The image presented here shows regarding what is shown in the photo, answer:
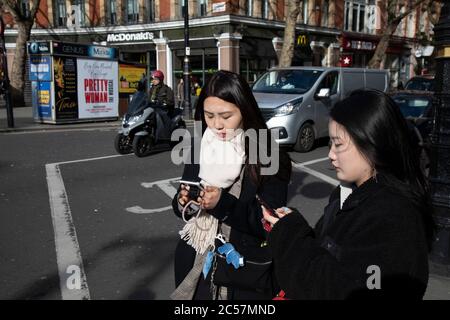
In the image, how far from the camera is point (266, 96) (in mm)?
10172

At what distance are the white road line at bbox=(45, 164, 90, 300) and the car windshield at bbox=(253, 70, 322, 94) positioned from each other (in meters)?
5.73

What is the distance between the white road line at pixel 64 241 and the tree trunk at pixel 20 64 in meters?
16.3

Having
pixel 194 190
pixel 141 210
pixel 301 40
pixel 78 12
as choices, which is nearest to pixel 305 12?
pixel 301 40

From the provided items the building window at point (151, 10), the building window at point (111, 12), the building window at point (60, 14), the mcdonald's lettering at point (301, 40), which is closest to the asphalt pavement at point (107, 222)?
the mcdonald's lettering at point (301, 40)

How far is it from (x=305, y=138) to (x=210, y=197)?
870 centimetres

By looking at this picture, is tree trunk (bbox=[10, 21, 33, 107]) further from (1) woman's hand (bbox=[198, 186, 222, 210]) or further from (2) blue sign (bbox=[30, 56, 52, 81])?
(1) woman's hand (bbox=[198, 186, 222, 210])

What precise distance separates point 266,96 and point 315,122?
4.30 feet

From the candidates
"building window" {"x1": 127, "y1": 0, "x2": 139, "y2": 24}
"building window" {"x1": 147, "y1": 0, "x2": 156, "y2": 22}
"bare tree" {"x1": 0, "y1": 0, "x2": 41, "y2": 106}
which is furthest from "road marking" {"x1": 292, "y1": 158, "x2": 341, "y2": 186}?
"building window" {"x1": 127, "y1": 0, "x2": 139, "y2": 24}

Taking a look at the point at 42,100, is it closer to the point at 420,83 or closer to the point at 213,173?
the point at 420,83

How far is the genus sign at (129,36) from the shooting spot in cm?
2929

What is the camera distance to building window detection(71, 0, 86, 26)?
32.2m

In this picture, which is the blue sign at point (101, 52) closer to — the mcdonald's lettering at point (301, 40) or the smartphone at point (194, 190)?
the mcdonald's lettering at point (301, 40)
